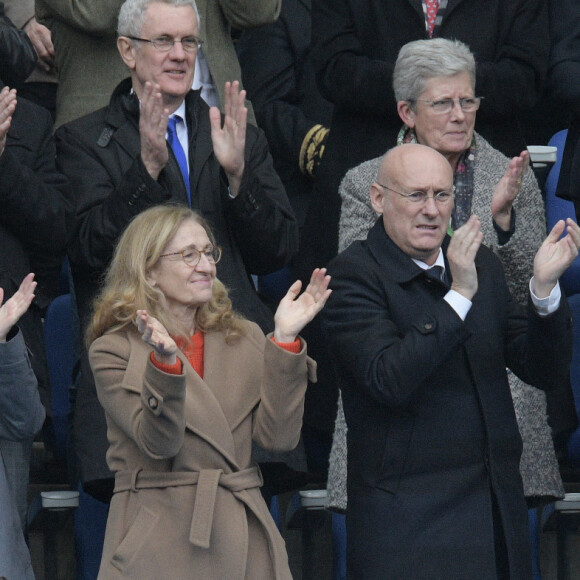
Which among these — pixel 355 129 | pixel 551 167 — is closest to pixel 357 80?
pixel 355 129

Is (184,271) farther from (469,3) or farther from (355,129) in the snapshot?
(469,3)

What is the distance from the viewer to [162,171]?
523cm

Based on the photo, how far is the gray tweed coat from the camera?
16.9ft

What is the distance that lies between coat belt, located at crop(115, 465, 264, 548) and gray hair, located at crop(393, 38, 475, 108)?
172cm

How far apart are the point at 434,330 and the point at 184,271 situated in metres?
0.82

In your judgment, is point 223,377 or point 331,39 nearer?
point 223,377

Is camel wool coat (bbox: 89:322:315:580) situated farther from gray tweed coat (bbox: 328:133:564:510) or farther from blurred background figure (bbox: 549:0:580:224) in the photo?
blurred background figure (bbox: 549:0:580:224)

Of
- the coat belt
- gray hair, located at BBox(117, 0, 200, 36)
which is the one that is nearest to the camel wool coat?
the coat belt

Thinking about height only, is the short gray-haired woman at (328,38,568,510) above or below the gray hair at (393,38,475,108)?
below

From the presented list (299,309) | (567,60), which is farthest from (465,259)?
(567,60)

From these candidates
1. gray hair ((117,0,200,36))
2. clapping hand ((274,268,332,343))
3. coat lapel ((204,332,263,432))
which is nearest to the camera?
clapping hand ((274,268,332,343))

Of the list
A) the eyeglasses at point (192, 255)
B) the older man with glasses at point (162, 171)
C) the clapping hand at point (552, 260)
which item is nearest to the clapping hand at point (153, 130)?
the older man with glasses at point (162, 171)

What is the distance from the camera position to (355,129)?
6121mm

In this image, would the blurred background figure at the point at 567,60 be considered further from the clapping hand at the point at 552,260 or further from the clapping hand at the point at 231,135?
the clapping hand at the point at 552,260
